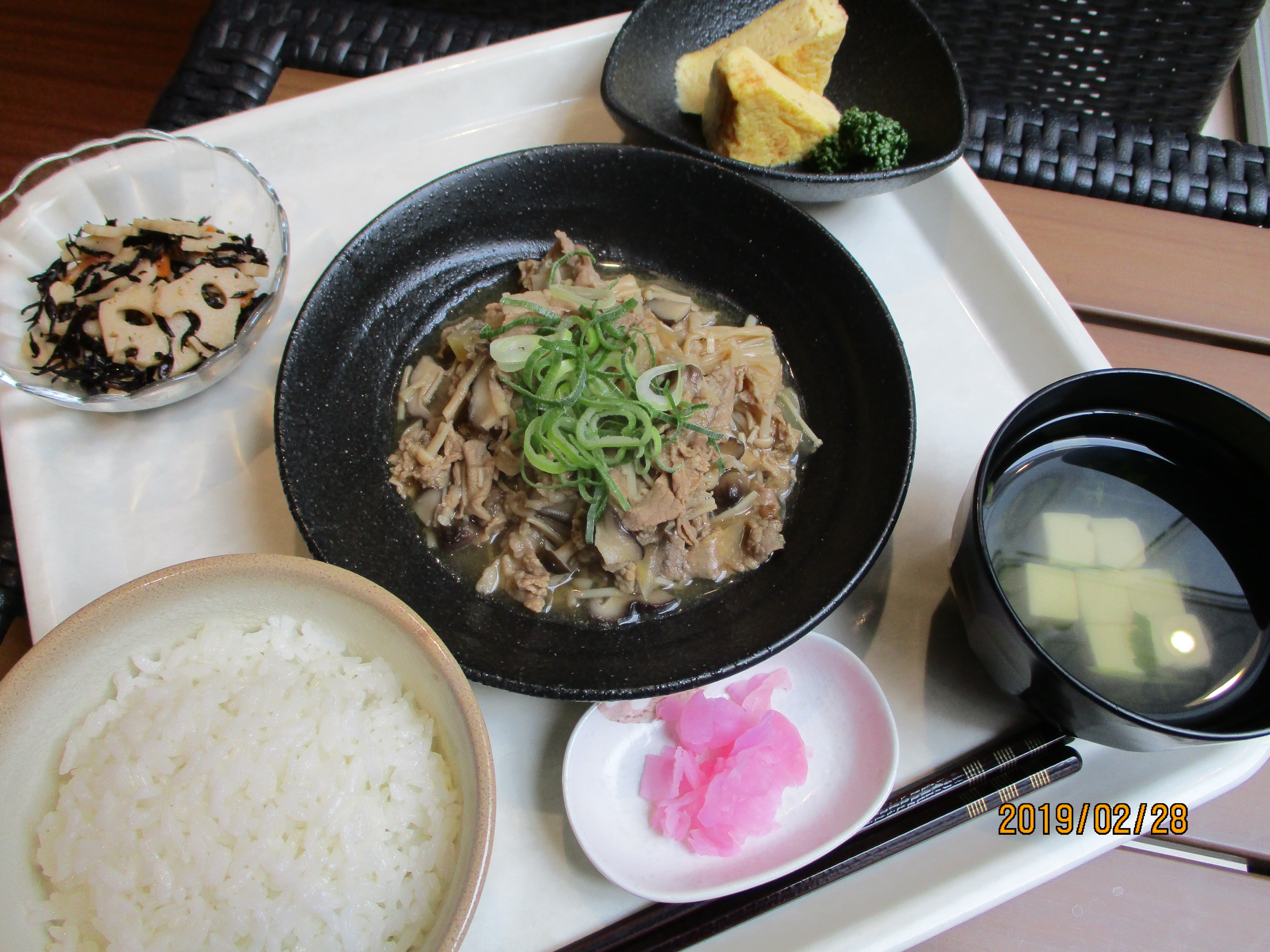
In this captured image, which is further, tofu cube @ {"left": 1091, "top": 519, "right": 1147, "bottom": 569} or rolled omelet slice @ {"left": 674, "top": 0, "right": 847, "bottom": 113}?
rolled omelet slice @ {"left": 674, "top": 0, "right": 847, "bottom": 113}

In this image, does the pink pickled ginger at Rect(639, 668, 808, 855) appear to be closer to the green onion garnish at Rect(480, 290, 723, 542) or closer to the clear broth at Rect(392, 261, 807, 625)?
the clear broth at Rect(392, 261, 807, 625)

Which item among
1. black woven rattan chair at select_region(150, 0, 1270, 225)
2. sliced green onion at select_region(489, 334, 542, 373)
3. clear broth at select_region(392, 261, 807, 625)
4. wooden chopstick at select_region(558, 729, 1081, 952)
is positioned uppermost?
black woven rattan chair at select_region(150, 0, 1270, 225)

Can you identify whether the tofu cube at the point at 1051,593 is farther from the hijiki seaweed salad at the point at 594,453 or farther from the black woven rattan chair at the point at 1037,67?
the black woven rattan chair at the point at 1037,67

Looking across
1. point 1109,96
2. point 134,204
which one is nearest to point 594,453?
point 134,204

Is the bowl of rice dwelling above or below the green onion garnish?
below

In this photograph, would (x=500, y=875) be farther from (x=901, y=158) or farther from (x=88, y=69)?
(x=88, y=69)

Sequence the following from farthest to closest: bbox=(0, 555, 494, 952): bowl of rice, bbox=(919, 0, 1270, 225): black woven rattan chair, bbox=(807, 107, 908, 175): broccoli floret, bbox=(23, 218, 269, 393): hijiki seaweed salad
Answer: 1. bbox=(919, 0, 1270, 225): black woven rattan chair
2. bbox=(807, 107, 908, 175): broccoli floret
3. bbox=(23, 218, 269, 393): hijiki seaweed salad
4. bbox=(0, 555, 494, 952): bowl of rice

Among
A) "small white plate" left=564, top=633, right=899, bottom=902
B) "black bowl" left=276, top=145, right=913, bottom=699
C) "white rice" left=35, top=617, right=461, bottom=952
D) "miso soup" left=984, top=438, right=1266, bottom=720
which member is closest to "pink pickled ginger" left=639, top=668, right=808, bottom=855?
"small white plate" left=564, top=633, right=899, bottom=902

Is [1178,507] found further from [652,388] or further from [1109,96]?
[1109,96]
